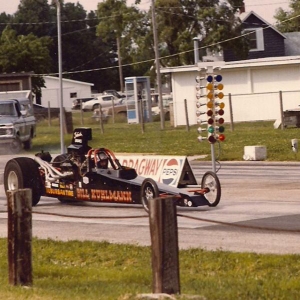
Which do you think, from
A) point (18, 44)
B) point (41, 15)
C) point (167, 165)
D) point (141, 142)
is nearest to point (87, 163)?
point (167, 165)

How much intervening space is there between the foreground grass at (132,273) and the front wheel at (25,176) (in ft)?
14.3

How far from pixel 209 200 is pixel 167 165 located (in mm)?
1230

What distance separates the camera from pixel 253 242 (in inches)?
497

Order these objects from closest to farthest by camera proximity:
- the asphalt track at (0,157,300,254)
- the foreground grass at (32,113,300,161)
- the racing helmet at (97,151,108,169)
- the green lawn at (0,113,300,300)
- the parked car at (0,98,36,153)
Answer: the green lawn at (0,113,300,300) < the asphalt track at (0,157,300,254) < the racing helmet at (97,151,108,169) < the foreground grass at (32,113,300,161) < the parked car at (0,98,36,153)

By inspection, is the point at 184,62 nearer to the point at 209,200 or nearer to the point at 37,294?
the point at 209,200

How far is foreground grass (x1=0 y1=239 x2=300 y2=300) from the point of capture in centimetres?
902

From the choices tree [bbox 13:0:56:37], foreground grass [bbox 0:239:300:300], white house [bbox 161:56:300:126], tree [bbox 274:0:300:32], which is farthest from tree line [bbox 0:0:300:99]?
foreground grass [bbox 0:239:300:300]

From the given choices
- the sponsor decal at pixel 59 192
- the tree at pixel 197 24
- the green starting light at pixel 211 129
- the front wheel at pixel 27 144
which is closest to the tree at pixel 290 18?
the tree at pixel 197 24

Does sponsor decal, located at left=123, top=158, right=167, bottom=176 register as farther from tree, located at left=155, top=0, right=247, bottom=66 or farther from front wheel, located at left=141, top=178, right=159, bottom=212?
tree, located at left=155, top=0, right=247, bottom=66

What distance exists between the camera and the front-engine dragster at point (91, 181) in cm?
1591

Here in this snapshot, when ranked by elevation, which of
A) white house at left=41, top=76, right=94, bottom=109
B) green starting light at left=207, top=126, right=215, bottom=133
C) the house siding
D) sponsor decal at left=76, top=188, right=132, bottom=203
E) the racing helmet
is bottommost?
sponsor decal at left=76, top=188, right=132, bottom=203

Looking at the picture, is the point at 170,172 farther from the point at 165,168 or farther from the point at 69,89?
the point at 69,89

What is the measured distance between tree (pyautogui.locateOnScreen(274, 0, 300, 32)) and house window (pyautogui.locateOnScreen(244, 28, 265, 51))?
71.9ft

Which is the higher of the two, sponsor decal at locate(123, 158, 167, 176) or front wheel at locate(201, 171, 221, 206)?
sponsor decal at locate(123, 158, 167, 176)
